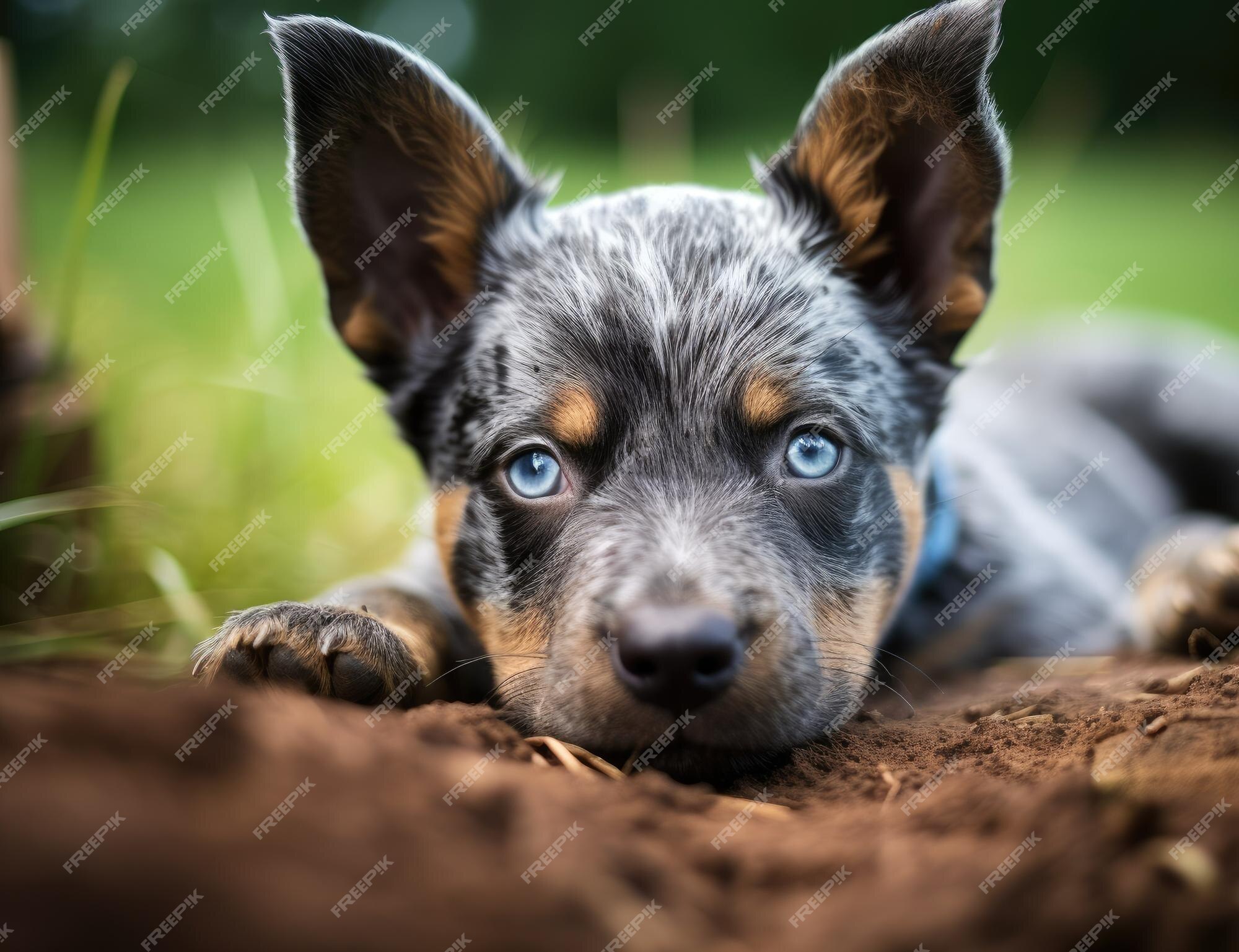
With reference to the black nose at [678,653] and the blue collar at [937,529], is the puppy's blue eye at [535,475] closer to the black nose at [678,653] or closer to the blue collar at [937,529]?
the black nose at [678,653]

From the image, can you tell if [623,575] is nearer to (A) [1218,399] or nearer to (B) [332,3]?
(A) [1218,399]

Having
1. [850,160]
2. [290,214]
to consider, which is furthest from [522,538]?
Result: [290,214]

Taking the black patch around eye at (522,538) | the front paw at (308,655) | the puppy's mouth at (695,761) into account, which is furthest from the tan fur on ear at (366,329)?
the puppy's mouth at (695,761)

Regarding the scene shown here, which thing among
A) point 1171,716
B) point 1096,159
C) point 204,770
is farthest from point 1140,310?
point 1096,159

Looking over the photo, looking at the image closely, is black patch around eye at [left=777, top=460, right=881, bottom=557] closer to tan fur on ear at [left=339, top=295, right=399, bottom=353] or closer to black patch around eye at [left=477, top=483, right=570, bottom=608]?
black patch around eye at [left=477, top=483, right=570, bottom=608]

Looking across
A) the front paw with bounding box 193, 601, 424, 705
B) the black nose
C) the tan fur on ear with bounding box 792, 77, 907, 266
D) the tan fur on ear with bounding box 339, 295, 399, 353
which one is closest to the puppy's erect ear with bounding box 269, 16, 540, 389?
the tan fur on ear with bounding box 339, 295, 399, 353
